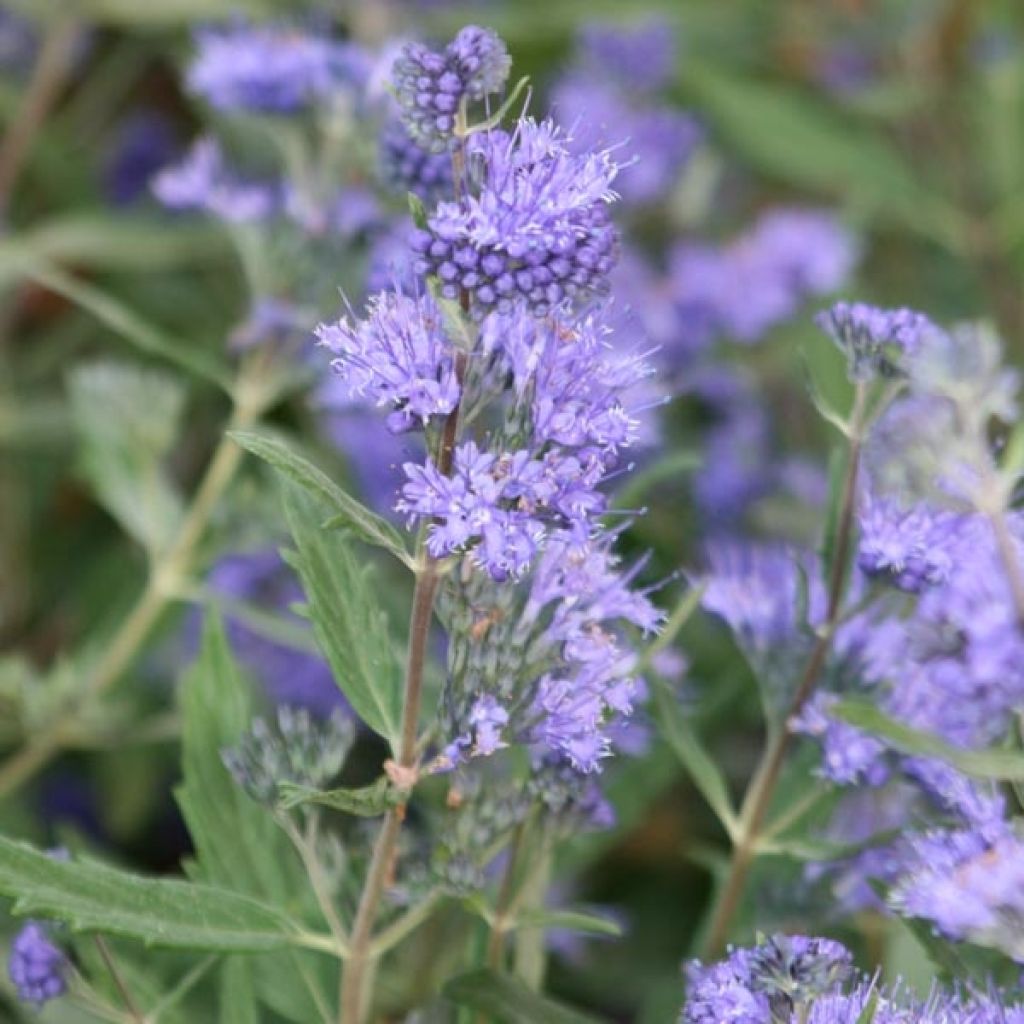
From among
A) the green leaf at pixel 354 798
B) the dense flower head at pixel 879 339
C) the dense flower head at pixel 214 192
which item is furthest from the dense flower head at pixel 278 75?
the green leaf at pixel 354 798

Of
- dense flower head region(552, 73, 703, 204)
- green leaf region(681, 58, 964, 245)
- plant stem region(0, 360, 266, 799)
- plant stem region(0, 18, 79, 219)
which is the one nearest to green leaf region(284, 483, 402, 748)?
plant stem region(0, 360, 266, 799)

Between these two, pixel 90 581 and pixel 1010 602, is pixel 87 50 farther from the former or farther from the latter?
pixel 1010 602

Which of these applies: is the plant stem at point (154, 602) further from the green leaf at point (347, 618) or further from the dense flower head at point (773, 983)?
the dense flower head at point (773, 983)

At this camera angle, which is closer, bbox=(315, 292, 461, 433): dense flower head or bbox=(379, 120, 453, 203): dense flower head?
bbox=(315, 292, 461, 433): dense flower head

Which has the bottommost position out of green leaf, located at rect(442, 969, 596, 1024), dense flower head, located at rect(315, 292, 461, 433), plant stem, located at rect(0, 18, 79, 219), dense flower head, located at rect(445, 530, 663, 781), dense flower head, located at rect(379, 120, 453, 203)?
green leaf, located at rect(442, 969, 596, 1024)

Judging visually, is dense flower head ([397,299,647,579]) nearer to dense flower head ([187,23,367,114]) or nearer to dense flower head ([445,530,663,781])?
dense flower head ([445,530,663,781])
